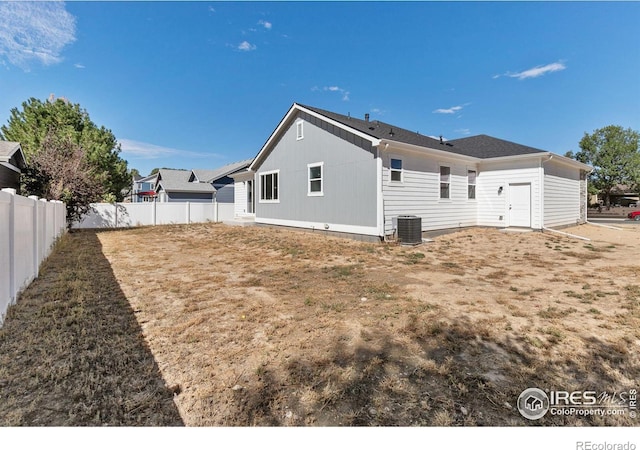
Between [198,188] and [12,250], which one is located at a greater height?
[198,188]

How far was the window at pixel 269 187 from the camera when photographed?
1455 cm

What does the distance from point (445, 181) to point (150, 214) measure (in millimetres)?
17402

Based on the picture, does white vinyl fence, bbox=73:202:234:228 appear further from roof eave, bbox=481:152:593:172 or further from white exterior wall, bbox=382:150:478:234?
roof eave, bbox=481:152:593:172

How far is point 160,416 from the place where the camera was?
191cm

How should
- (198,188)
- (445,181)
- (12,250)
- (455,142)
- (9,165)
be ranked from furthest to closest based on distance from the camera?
(198,188), (455,142), (9,165), (445,181), (12,250)

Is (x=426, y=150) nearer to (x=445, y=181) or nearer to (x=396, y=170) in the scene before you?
(x=396, y=170)

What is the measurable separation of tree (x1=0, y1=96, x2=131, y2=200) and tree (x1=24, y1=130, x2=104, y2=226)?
12.6 ft

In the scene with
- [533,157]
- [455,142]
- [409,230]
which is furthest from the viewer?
[455,142]

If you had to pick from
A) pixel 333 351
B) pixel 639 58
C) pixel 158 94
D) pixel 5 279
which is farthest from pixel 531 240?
pixel 158 94

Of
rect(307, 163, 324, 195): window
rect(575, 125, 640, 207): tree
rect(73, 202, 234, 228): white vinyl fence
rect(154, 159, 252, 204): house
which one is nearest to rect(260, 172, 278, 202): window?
rect(307, 163, 324, 195): window

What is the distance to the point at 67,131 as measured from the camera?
19.4 meters

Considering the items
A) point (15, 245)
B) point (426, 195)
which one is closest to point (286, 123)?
point (426, 195)

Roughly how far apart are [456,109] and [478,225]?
35.0 feet

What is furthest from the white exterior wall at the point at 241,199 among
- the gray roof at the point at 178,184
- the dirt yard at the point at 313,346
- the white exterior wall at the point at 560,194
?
the white exterior wall at the point at 560,194
